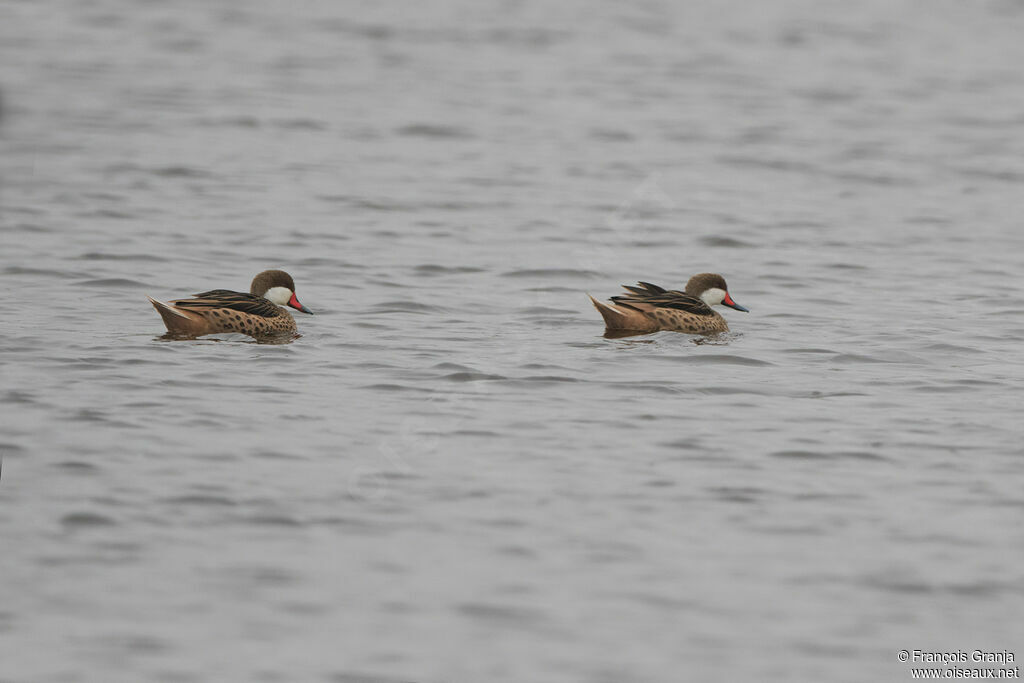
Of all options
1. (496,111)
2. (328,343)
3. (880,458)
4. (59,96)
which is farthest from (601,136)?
(880,458)

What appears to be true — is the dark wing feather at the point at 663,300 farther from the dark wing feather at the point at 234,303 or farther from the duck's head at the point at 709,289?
the dark wing feather at the point at 234,303

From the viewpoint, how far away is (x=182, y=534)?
804 cm

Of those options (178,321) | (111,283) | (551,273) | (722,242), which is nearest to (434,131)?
(722,242)

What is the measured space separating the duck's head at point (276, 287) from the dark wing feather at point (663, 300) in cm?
258

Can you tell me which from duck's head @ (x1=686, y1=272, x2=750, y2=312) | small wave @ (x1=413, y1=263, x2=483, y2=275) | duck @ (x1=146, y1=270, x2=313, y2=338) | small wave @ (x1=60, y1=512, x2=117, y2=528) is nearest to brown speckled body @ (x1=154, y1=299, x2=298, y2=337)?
duck @ (x1=146, y1=270, x2=313, y2=338)

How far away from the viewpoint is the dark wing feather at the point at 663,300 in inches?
513

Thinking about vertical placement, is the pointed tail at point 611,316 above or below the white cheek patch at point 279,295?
below

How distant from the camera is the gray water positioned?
7.32m

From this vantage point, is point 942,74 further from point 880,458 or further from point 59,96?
point 880,458

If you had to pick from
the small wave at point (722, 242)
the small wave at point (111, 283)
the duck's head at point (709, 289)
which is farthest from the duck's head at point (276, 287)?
the small wave at point (722, 242)

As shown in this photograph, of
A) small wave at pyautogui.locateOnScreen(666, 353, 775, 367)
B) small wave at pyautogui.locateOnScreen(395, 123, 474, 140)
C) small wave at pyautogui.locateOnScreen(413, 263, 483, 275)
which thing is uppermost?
small wave at pyautogui.locateOnScreen(395, 123, 474, 140)

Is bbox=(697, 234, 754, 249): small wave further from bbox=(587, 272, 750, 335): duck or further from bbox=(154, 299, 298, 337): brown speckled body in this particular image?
bbox=(154, 299, 298, 337): brown speckled body

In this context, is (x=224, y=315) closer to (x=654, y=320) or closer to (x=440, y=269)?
(x=654, y=320)

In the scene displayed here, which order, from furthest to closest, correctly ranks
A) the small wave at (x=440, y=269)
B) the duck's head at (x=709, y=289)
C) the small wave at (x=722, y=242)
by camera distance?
the small wave at (x=722, y=242)
the small wave at (x=440, y=269)
the duck's head at (x=709, y=289)
